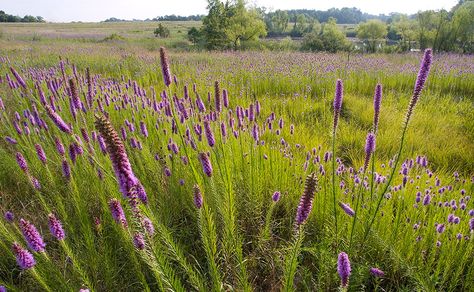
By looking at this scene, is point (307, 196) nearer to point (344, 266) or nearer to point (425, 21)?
point (344, 266)

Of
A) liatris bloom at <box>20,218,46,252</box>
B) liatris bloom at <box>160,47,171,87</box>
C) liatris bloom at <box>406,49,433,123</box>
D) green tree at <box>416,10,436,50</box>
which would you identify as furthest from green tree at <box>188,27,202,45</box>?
liatris bloom at <box>20,218,46,252</box>

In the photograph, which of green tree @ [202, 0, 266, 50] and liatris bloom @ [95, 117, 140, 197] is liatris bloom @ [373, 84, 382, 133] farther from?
green tree @ [202, 0, 266, 50]

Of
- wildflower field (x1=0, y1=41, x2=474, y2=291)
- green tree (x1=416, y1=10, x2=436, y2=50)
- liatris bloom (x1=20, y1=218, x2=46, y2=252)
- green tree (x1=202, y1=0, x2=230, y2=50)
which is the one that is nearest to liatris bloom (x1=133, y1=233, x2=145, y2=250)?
wildflower field (x1=0, y1=41, x2=474, y2=291)

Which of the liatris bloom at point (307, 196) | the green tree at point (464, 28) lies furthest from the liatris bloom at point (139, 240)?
the green tree at point (464, 28)

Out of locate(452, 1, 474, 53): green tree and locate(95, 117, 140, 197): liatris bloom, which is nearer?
locate(95, 117, 140, 197): liatris bloom

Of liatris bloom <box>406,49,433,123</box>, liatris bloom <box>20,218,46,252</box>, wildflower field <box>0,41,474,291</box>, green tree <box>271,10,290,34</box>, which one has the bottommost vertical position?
wildflower field <box>0,41,474,291</box>

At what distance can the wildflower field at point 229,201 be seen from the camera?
4.18ft

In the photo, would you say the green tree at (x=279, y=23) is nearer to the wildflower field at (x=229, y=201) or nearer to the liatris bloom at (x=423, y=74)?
the wildflower field at (x=229, y=201)

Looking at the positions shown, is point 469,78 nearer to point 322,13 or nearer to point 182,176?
point 182,176

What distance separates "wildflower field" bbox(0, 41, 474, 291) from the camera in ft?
4.18

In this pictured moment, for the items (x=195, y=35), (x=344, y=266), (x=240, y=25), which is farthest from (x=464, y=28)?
(x=195, y=35)

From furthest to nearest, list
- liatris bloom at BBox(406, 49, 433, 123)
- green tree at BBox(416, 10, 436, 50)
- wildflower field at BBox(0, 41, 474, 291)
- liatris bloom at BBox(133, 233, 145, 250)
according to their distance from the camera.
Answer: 1. green tree at BBox(416, 10, 436, 50)
2. wildflower field at BBox(0, 41, 474, 291)
3. liatris bloom at BBox(406, 49, 433, 123)
4. liatris bloom at BBox(133, 233, 145, 250)

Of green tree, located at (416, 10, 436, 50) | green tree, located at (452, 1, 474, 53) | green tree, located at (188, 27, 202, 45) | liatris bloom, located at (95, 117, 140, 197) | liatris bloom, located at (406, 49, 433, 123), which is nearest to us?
liatris bloom, located at (95, 117, 140, 197)

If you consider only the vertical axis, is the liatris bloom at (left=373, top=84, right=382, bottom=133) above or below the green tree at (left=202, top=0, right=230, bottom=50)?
below
